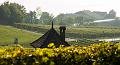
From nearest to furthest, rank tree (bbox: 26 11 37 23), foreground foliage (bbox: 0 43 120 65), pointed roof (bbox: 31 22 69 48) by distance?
foreground foliage (bbox: 0 43 120 65) < pointed roof (bbox: 31 22 69 48) < tree (bbox: 26 11 37 23)

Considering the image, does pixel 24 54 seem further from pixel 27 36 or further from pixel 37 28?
pixel 37 28

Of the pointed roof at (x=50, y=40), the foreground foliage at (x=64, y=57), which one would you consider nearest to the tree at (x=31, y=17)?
the pointed roof at (x=50, y=40)

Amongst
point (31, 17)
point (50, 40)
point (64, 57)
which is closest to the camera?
point (64, 57)

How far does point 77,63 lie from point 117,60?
1.24 meters

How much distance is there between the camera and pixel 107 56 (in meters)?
9.97

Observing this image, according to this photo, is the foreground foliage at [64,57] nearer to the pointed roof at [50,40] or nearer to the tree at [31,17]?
the pointed roof at [50,40]

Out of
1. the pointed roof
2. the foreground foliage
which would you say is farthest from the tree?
the foreground foliage

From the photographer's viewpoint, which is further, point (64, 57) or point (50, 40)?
point (50, 40)

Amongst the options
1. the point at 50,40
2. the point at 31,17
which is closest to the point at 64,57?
the point at 50,40

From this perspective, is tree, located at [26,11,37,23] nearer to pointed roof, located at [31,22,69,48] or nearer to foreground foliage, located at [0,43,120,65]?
Result: pointed roof, located at [31,22,69,48]

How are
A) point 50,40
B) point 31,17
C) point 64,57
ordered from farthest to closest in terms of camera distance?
point 31,17, point 50,40, point 64,57

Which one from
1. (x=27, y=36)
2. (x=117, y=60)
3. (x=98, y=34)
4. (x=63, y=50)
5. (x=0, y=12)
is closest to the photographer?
(x=117, y=60)

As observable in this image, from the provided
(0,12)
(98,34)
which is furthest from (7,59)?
(0,12)

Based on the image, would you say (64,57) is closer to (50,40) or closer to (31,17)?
(50,40)
